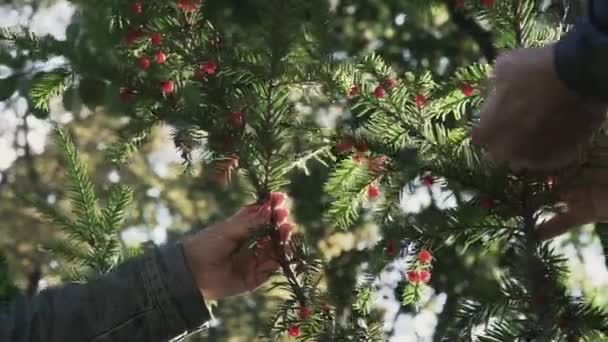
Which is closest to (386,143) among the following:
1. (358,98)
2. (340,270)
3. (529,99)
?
(358,98)

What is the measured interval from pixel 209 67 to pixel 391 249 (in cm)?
28

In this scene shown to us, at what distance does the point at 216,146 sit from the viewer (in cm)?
91

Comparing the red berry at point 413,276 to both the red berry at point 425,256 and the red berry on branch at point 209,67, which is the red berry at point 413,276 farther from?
the red berry on branch at point 209,67

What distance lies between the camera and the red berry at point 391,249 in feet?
3.00

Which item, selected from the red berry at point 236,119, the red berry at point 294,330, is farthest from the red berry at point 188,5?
the red berry at point 294,330

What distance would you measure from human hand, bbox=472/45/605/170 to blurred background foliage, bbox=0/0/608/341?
0.19 metres

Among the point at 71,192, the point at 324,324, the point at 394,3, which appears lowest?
the point at 324,324

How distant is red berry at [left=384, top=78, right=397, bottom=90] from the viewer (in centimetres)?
106

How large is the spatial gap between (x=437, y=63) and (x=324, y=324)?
1.94 meters

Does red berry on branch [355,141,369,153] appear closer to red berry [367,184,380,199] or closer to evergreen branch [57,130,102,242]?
red berry [367,184,380,199]

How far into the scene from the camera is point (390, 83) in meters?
1.08

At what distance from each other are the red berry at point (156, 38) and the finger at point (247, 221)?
262 mm

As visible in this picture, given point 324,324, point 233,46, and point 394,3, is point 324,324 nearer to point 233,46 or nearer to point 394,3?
point 233,46

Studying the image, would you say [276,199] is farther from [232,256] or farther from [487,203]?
[487,203]
